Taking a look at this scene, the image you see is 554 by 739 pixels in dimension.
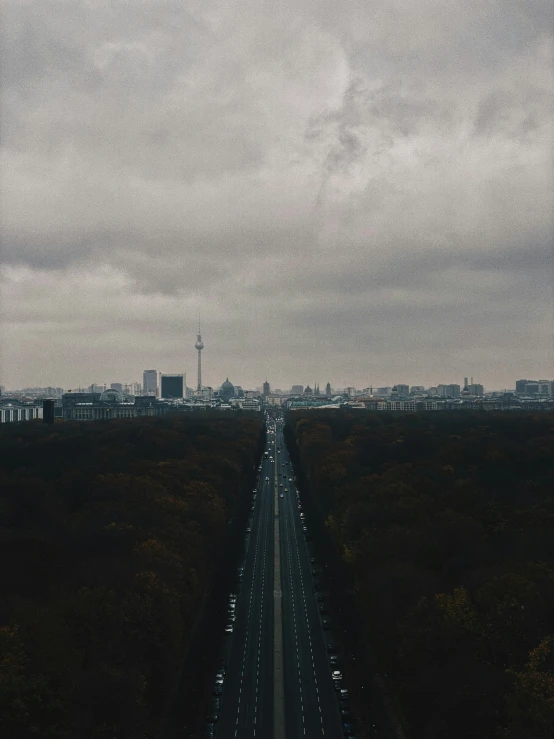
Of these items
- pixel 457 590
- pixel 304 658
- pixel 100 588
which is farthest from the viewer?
pixel 304 658

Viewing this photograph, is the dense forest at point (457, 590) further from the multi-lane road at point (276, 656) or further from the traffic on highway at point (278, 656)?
the multi-lane road at point (276, 656)

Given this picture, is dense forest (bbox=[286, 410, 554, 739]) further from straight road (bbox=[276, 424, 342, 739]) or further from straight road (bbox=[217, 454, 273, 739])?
straight road (bbox=[217, 454, 273, 739])

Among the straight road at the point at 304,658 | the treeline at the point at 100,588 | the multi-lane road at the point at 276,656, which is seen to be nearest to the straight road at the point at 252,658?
the multi-lane road at the point at 276,656

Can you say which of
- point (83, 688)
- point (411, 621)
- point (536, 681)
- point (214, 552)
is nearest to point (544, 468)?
point (214, 552)

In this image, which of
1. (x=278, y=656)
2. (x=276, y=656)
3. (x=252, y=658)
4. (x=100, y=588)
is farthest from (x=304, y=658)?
(x=100, y=588)

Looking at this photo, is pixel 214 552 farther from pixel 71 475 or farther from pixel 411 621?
pixel 411 621

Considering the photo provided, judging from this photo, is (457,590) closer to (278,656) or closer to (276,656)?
(278,656)

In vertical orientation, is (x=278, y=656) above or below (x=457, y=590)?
below
